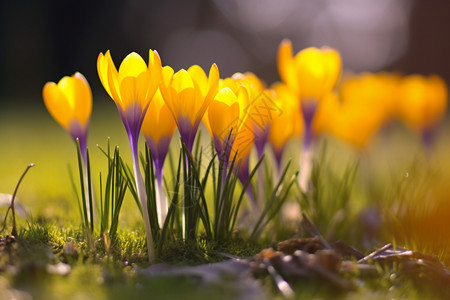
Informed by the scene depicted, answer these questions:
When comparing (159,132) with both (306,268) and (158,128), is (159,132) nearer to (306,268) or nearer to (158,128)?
(158,128)

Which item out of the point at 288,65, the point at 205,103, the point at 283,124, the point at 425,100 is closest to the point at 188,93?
the point at 205,103

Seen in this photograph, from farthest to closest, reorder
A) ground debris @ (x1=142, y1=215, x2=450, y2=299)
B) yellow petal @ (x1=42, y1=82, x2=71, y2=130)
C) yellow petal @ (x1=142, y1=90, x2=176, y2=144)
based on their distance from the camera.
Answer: yellow petal @ (x1=42, y1=82, x2=71, y2=130) → yellow petal @ (x1=142, y1=90, x2=176, y2=144) → ground debris @ (x1=142, y1=215, x2=450, y2=299)

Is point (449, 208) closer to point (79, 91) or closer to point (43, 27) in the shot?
point (79, 91)

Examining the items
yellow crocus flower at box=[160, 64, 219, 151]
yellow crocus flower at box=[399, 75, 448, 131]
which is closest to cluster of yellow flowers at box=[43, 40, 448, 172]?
yellow crocus flower at box=[160, 64, 219, 151]

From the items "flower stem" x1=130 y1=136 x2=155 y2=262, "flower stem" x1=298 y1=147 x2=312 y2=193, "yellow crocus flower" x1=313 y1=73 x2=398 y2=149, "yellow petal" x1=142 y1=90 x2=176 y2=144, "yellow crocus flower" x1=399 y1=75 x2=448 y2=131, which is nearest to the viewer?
"flower stem" x1=130 y1=136 x2=155 y2=262

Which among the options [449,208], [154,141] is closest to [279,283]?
[154,141]

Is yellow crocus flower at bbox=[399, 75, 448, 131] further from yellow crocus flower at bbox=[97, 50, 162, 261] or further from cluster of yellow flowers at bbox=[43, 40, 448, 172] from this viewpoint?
yellow crocus flower at bbox=[97, 50, 162, 261]

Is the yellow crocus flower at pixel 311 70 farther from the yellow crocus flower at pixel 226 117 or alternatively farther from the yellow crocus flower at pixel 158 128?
the yellow crocus flower at pixel 158 128
